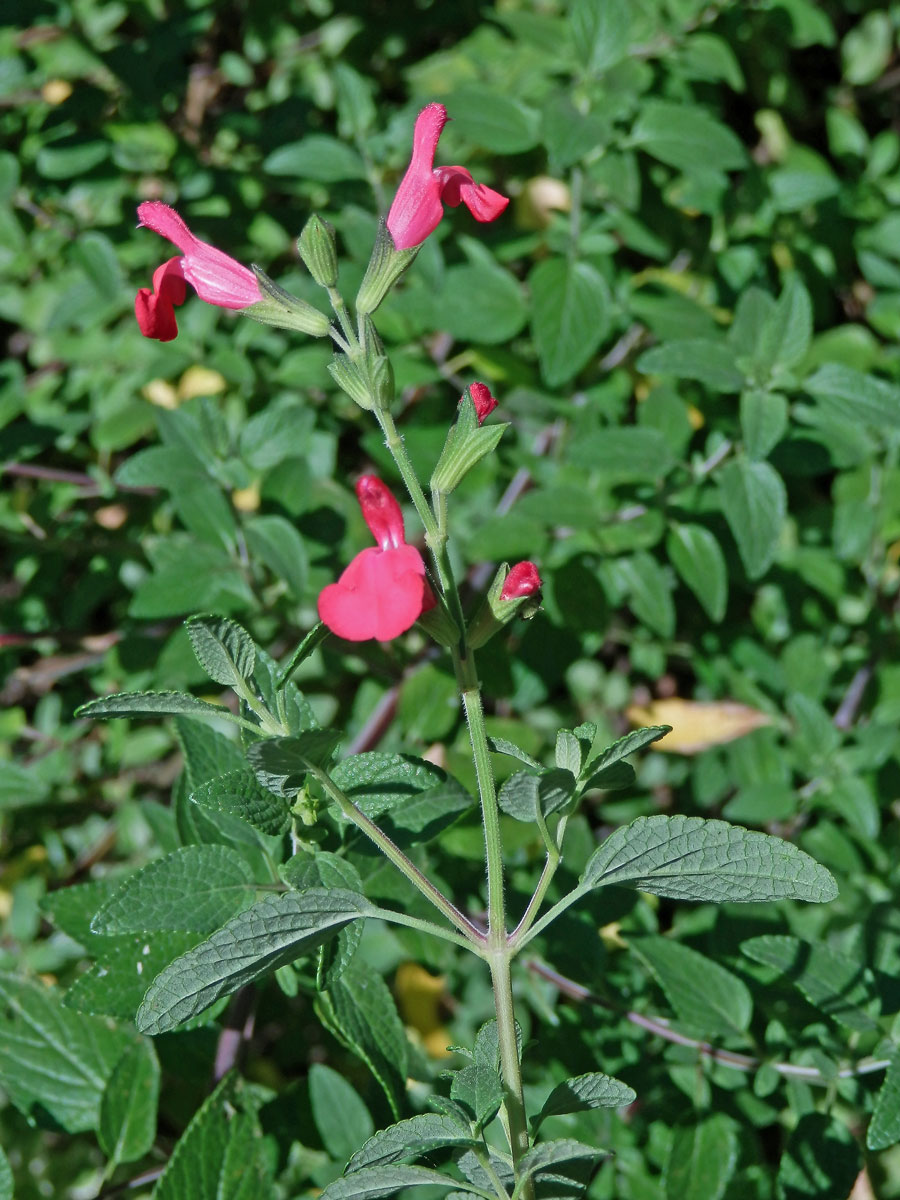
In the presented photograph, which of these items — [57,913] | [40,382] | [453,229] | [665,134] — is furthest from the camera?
[40,382]

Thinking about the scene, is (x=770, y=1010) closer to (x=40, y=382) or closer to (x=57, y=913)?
(x=57, y=913)

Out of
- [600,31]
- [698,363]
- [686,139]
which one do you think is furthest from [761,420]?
[600,31]

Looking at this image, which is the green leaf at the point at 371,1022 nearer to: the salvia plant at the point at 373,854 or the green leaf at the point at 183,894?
the salvia plant at the point at 373,854

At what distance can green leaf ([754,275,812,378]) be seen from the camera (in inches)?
72.2

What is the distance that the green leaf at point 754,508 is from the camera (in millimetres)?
1744

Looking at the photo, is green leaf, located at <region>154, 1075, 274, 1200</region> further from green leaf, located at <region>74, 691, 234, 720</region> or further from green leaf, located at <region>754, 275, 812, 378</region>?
green leaf, located at <region>754, 275, 812, 378</region>

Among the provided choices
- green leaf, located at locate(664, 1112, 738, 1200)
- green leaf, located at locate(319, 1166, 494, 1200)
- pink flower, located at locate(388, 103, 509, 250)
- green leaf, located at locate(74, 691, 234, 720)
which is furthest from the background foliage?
pink flower, located at locate(388, 103, 509, 250)

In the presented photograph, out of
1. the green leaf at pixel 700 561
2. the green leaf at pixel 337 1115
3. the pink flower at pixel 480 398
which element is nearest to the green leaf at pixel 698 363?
the green leaf at pixel 700 561

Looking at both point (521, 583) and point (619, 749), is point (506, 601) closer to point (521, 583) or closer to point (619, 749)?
point (521, 583)

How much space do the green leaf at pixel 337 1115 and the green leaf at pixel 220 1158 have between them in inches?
4.8

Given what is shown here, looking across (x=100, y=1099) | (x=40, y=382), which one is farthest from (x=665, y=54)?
(x=100, y=1099)

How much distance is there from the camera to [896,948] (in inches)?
59.8

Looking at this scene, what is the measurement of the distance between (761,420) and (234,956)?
132 cm

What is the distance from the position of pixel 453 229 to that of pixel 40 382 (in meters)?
1.17
